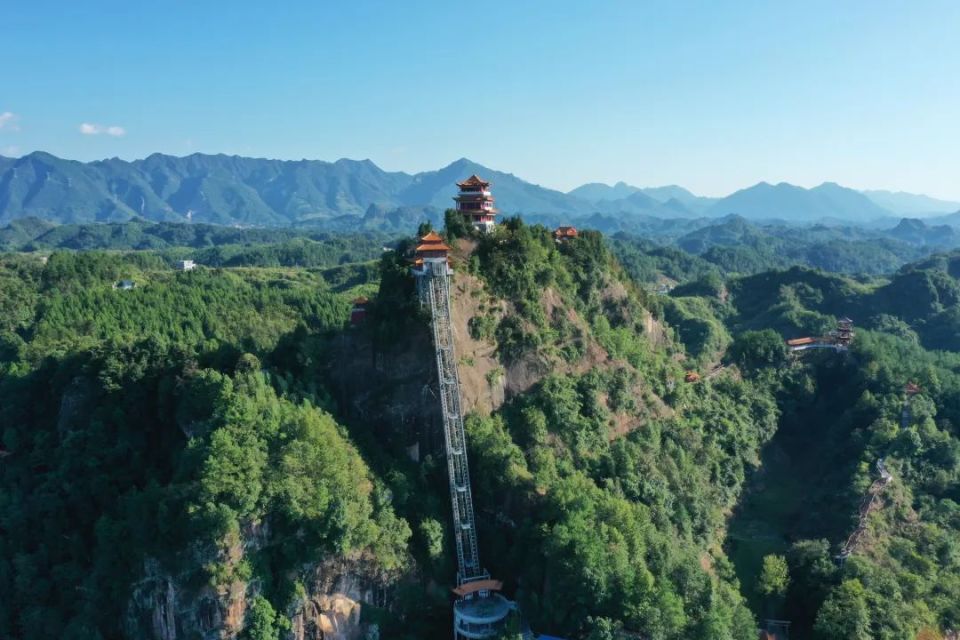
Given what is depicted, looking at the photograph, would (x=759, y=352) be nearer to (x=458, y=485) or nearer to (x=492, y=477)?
(x=492, y=477)

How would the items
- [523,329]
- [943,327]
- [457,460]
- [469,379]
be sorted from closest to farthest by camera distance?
1. [457,460]
2. [469,379]
3. [523,329]
4. [943,327]

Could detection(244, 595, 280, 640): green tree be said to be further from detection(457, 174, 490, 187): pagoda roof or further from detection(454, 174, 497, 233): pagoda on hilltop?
detection(457, 174, 490, 187): pagoda roof

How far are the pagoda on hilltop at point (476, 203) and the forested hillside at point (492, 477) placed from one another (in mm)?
2806

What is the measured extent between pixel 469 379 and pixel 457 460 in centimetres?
434

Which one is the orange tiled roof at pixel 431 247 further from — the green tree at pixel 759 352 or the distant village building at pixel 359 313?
the green tree at pixel 759 352

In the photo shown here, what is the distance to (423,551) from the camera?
29.5 meters

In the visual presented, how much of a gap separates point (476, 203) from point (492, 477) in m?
18.7

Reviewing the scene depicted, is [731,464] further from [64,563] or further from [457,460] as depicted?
[64,563]

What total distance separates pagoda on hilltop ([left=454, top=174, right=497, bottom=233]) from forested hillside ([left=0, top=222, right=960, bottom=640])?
2806 millimetres

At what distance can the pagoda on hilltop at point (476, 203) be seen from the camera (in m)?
41.3

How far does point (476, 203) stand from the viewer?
4175cm

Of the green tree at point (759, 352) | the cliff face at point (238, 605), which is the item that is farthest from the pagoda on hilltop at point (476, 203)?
the green tree at point (759, 352)

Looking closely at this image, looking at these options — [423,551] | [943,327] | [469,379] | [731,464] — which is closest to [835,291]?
[943,327]

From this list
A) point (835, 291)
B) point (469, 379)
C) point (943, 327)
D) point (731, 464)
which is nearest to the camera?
point (469, 379)
